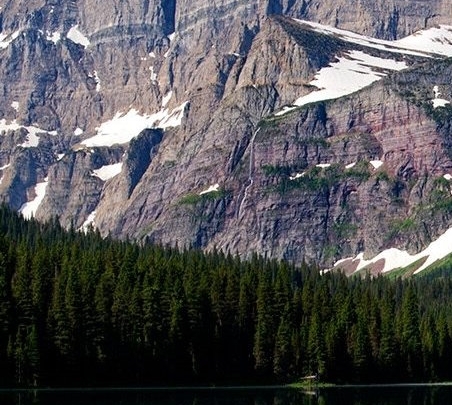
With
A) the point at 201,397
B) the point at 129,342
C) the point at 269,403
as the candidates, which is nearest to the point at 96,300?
the point at 129,342

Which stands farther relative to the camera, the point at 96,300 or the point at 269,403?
the point at 96,300

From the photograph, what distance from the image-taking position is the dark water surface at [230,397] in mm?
158625

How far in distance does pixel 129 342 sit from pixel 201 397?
28453 mm

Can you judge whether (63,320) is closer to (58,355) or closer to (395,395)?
(58,355)

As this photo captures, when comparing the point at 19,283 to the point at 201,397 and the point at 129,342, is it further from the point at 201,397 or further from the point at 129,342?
the point at 201,397

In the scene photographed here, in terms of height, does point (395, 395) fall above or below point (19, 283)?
below

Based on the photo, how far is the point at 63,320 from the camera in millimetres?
189000

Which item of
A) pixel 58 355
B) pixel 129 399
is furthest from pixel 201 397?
pixel 58 355

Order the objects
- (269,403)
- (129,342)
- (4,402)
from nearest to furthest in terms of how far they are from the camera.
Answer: (4,402) < (269,403) < (129,342)

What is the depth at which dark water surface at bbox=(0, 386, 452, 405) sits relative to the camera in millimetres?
158625

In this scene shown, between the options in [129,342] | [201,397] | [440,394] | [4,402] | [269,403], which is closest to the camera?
[4,402]

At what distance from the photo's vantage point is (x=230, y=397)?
174750 millimetres

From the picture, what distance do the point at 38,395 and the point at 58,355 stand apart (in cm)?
2105

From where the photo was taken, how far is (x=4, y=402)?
150m
